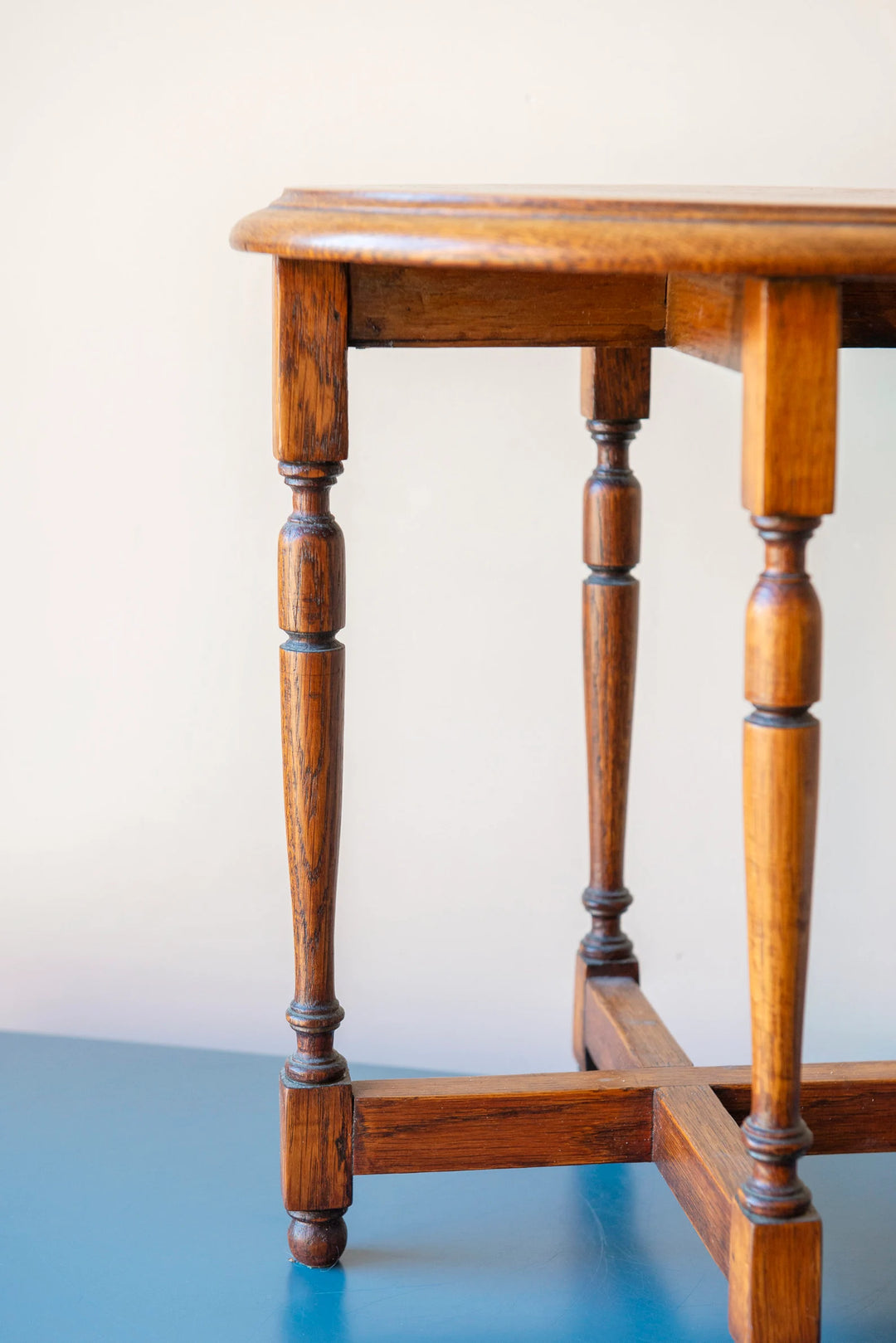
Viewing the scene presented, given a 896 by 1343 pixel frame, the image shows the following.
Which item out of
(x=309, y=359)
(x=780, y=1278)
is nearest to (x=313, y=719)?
(x=309, y=359)

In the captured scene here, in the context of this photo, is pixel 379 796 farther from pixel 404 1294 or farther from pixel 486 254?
pixel 486 254

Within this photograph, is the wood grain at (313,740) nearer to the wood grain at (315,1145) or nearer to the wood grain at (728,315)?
the wood grain at (315,1145)

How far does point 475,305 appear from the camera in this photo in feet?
3.30

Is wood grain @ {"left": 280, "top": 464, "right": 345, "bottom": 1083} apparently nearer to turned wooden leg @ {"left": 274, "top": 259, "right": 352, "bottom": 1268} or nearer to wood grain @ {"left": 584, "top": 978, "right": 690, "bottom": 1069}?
turned wooden leg @ {"left": 274, "top": 259, "right": 352, "bottom": 1268}

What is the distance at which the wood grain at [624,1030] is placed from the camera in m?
1.24

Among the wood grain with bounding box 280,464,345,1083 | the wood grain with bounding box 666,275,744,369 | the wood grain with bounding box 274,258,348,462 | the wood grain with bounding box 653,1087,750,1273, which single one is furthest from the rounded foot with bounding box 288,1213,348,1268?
the wood grain with bounding box 666,275,744,369

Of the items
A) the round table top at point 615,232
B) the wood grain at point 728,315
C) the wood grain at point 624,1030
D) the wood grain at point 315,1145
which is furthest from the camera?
the wood grain at point 624,1030

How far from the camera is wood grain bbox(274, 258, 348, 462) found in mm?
990

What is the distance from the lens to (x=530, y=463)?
1.52 meters

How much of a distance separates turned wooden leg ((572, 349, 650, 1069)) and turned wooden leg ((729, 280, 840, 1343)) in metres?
0.45

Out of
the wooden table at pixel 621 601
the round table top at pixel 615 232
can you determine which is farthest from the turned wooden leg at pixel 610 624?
the round table top at pixel 615 232

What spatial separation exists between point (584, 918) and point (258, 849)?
340 mm

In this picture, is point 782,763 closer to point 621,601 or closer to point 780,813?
point 780,813

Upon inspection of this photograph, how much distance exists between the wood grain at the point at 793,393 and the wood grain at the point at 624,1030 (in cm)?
54
